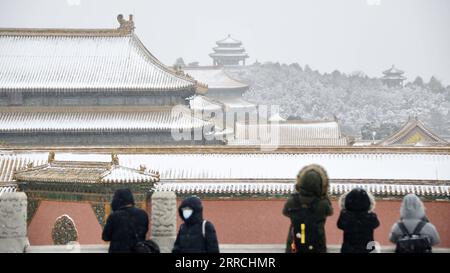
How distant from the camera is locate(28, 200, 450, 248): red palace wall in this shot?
1950cm

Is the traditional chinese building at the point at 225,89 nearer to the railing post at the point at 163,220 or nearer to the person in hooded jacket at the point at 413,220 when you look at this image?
the railing post at the point at 163,220

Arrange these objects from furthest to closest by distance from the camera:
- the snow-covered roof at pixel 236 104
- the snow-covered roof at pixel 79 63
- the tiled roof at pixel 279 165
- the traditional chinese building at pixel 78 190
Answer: the snow-covered roof at pixel 236 104, the snow-covered roof at pixel 79 63, the tiled roof at pixel 279 165, the traditional chinese building at pixel 78 190

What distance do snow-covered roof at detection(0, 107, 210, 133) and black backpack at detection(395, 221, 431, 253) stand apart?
64.4ft

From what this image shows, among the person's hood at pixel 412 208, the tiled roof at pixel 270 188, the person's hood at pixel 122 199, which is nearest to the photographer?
the person's hood at pixel 412 208

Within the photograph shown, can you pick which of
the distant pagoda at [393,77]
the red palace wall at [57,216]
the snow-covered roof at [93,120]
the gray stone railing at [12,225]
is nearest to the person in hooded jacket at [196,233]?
the gray stone railing at [12,225]

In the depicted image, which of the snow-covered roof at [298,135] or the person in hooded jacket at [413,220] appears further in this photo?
the snow-covered roof at [298,135]

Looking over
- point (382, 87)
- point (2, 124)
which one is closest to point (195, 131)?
point (2, 124)

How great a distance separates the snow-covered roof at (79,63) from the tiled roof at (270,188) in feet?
28.5

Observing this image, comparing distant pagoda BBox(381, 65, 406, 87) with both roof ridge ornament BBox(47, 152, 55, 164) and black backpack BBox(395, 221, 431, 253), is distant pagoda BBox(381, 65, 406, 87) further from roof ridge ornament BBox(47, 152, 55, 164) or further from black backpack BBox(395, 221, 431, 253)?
black backpack BBox(395, 221, 431, 253)

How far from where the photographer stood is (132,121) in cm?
2836

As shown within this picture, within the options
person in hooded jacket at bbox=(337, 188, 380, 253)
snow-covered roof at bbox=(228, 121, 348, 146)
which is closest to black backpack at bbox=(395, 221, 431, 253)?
person in hooded jacket at bbox=(337, 188, 380, 253)

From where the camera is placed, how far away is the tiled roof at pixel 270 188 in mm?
19734
